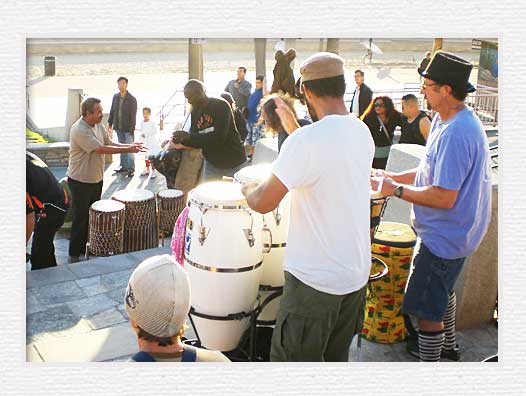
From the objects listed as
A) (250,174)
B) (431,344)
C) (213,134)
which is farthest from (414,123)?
(431,344)

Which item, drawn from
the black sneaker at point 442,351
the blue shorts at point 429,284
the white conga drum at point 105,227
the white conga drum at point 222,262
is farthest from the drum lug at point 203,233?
the white conga drum at point 105,227

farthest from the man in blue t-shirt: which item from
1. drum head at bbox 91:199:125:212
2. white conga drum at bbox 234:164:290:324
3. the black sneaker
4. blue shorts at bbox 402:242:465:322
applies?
drum head at bbox 91:199:125:212

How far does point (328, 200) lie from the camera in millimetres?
2969

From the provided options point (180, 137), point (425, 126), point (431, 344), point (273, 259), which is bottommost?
point (431, 344)

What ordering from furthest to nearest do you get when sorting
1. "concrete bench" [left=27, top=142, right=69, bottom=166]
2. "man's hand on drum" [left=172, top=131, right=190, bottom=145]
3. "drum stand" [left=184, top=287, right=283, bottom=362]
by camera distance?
"concrete bench" [left=27, top=142, right=69, bottom=166] → "man's hand on drum" [left=172, top=131, right=190, bottom=145] → "drum stand" [left=184, top=287, right=283, bottom=362]

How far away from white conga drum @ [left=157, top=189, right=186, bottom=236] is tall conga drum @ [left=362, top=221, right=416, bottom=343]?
A: 336 cm

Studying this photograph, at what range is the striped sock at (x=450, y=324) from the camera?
13.3ft

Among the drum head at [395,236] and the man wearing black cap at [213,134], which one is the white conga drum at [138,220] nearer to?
the man wearing black cap at [213,134]

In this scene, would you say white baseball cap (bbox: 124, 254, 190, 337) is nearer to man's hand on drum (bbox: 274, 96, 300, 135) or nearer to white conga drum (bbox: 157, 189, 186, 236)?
man's hand on drum (bbox: 274, 96, 300, 135)

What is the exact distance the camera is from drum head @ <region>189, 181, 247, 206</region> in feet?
11.7

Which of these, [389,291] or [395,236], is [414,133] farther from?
[389,291]

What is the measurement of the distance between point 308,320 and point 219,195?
0.87m
